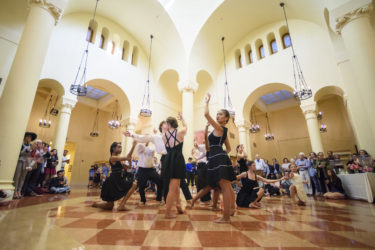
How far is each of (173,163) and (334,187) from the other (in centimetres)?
590

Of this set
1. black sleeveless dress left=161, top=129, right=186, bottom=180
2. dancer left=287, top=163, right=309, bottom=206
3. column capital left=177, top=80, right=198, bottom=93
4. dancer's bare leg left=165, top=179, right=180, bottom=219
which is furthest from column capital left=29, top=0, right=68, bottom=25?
column capital left=177, top=80, right=198, bottom=93

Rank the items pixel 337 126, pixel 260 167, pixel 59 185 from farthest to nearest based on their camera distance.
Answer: pixel 337 126 → pixel 260 167 → pixel 59 185

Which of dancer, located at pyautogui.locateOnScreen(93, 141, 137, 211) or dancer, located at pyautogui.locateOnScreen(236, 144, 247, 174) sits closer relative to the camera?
dancer, located at pyautogui.locateOnScreen(93, 141, 137, 211)

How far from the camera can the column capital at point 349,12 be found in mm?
5165

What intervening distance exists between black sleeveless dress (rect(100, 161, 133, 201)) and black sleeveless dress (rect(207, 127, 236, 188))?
5.85 ft

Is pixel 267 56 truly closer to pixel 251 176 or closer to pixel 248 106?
pixel 248 106

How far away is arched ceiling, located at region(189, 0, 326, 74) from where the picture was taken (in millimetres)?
9516

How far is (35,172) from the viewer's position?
5375 millimetres

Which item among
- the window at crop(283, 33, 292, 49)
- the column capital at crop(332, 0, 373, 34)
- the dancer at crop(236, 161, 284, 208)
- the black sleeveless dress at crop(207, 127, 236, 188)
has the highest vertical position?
the window at crop(283, 33, 292, 49)

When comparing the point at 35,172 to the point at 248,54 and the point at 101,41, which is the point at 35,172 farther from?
the point at 248,54

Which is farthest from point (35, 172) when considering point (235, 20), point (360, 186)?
point (235, 20)

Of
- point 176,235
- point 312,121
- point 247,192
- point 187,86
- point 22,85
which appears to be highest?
point 187,86

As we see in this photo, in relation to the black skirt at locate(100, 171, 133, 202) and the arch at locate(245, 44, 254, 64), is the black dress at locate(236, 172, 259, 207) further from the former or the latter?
the arch at locate(245, 44, 254, 64)

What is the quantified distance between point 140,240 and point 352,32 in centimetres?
735
